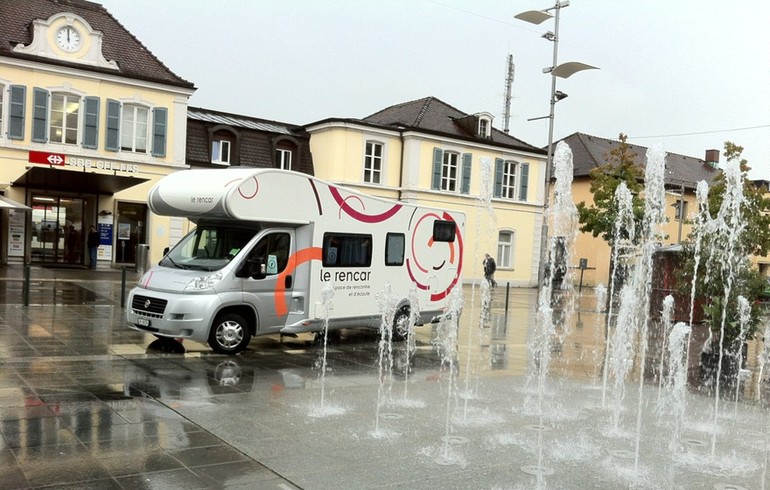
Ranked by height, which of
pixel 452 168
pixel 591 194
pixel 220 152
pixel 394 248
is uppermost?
pixel 452 168

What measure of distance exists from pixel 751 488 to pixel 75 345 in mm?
9400

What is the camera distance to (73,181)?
24.4 m

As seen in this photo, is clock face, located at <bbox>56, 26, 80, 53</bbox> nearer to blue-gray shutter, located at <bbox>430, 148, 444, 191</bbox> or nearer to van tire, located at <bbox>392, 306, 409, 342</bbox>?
blue-gray shutter, located at <bbox>430, 148, 444, 191</bbox>

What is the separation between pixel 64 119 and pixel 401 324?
1904cm

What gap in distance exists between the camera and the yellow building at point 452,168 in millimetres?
33281

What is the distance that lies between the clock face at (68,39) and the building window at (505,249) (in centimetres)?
2298

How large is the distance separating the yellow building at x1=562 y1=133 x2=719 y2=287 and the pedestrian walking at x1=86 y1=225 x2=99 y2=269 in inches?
1117

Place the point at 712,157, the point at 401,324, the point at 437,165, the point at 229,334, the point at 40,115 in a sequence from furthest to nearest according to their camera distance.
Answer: the point at 712,157
the point at 437,165
the point at 40,115
the point at 401,324
the point at 229,334

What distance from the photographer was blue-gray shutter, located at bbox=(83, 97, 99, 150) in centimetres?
2653

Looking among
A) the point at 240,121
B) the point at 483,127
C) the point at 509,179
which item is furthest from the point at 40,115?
the point at 509,179

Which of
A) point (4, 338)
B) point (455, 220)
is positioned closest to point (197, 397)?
point (4, 338)

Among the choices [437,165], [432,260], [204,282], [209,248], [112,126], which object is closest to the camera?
[204,282]

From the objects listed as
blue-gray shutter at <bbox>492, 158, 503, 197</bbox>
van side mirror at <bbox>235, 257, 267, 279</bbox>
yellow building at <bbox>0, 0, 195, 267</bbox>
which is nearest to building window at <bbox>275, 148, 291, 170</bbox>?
yellow building at <bbox>0, 0, 195, 267</bbox>

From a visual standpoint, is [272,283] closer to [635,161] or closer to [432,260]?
[432,260]
